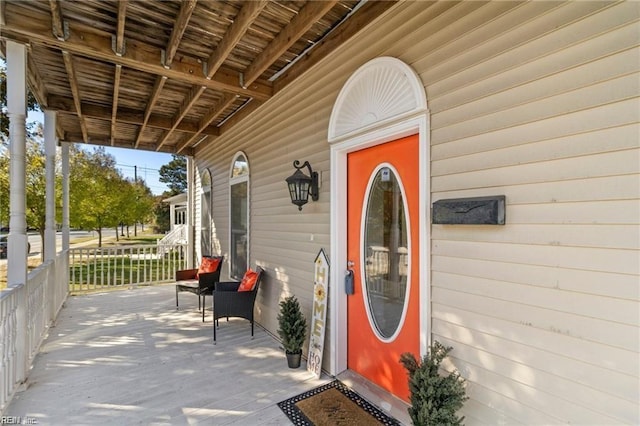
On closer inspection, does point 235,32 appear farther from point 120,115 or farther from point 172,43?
point 120,115

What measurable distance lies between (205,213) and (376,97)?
18.0 feet

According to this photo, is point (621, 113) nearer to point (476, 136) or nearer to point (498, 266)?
point (476, 136)

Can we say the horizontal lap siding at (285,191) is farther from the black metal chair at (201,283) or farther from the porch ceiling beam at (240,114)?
the black metal chair at (201,283)

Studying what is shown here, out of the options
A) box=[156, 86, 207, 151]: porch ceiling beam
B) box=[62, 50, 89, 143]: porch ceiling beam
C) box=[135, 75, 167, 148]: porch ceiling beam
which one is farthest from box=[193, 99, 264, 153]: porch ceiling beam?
box=[62, 50, 89, 143]: porch ceiling beam

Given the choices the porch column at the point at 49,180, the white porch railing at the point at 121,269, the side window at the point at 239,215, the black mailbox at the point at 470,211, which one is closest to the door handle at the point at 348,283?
the black mailbox at the point at 470,211

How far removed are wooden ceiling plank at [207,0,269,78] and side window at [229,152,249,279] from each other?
1821 mm

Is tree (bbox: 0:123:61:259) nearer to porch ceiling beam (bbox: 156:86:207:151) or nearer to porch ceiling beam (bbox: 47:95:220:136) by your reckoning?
porch ceiling beam (bbox: 47:95:220:136)

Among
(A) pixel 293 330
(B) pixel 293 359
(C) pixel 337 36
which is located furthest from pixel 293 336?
(C) pixel 337 36

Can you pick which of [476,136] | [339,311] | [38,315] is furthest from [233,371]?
[476,136]

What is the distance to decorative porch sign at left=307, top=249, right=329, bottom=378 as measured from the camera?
298 cm

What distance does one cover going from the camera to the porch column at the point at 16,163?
274cm

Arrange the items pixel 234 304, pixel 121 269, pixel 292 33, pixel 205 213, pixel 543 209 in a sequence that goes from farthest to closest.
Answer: pixel 121 269 → pixel 205 213 → pixel 234 304 → pixel 292 33 → pixel 543 209

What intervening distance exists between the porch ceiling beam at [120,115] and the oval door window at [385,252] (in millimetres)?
4003

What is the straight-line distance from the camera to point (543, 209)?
153cm
